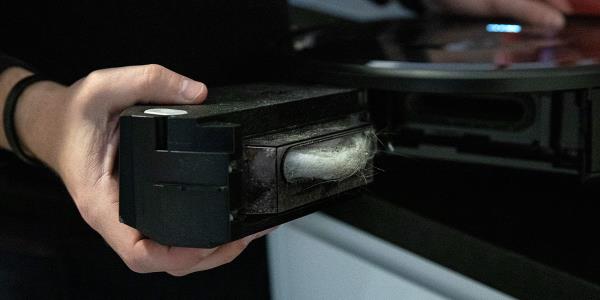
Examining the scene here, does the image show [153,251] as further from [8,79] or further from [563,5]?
[563,5]

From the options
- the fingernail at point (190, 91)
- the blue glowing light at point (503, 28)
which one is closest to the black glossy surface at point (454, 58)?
the blue glowing light at point (503, 28)

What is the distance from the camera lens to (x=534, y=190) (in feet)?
2.02

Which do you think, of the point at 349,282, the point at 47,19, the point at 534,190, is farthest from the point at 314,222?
the point at 47,19

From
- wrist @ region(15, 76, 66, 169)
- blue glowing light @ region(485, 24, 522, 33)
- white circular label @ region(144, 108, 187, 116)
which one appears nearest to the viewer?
white circular label @ region(144, 108, 187, 116)

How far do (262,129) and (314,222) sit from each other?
0.78ft

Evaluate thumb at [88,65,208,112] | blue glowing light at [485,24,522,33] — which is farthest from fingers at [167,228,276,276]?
blue glowing light at [485,24,522,33]

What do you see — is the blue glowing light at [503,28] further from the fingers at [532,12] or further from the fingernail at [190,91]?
the fingernail at [190,91]

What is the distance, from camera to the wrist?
514mm

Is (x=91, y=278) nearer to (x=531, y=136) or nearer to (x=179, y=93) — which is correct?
(x=179, y=93)

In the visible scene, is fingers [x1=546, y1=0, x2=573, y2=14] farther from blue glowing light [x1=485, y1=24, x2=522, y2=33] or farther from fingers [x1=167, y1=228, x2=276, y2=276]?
fingers [x1=167, y1=228, x2=276, y2=276]

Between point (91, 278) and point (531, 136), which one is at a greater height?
point (531, 136)

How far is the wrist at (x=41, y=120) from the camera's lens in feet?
1.69

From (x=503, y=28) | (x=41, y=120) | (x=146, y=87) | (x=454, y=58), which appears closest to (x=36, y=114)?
(x=41, y=120)

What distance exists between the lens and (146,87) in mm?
442
